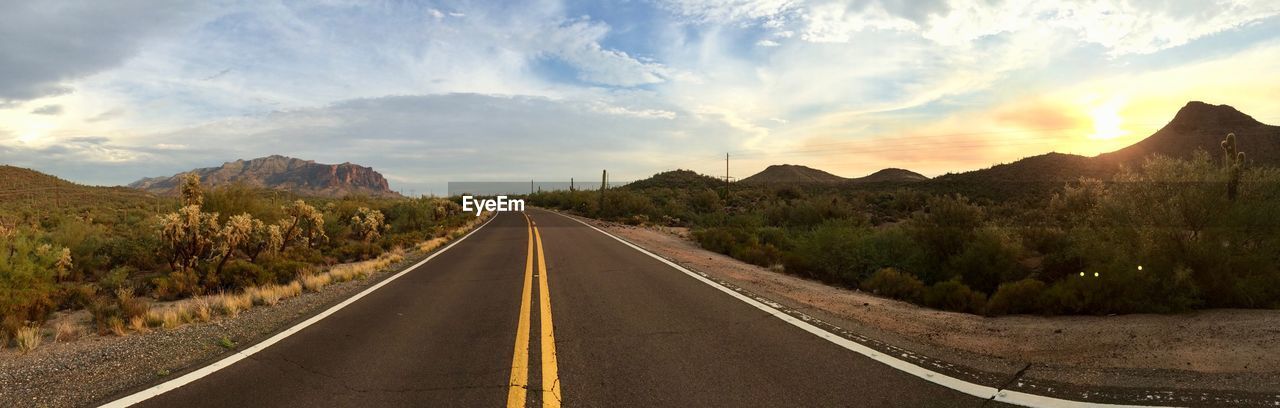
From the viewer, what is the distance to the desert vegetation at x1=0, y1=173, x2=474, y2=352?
8430mm

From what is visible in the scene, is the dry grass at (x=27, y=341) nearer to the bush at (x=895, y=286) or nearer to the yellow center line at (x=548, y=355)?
the yellow center line at (x=548, y=355)

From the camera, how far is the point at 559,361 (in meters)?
5.07

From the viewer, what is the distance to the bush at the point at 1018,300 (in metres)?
7.44

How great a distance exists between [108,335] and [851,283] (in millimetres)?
13471

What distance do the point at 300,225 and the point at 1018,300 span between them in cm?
2262

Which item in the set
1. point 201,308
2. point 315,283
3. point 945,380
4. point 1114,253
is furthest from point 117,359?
point 1114,253

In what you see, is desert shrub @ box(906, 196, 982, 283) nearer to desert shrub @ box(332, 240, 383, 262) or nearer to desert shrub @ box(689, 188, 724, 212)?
desert shrub @ box(332, 240, 383, 262)

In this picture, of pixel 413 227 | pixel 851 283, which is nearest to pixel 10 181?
pixel 413 227

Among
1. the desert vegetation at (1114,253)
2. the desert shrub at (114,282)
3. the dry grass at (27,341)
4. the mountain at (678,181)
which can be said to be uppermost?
the mountain at (678,181)

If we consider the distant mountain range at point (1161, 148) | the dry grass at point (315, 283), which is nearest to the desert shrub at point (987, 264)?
the dry grass at point (315, 283)

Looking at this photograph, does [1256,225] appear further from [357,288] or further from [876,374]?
[357,288]

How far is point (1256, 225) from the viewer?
7578 millimetres

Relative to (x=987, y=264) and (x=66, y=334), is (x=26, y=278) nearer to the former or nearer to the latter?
(x=66, y=334)

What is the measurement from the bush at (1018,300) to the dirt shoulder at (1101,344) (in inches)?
17.7
